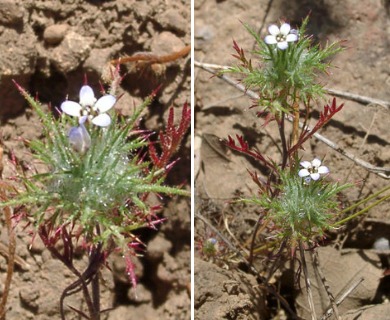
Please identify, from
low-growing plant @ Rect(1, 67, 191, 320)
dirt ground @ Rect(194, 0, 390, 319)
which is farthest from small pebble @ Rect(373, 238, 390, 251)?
low-growing plant @ Rect(1, 67, 191, 320)

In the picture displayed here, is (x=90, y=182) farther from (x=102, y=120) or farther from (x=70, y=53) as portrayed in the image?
(x=70, y=53)

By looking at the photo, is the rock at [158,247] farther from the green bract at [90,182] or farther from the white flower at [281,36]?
the white flower at [281,36]

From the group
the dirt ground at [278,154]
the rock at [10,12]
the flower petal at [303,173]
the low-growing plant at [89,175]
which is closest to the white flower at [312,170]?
the flower petal at [303,173]

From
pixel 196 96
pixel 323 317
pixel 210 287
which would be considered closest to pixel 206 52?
pixel 196 96

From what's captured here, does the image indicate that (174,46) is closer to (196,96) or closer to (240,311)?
(196,96)

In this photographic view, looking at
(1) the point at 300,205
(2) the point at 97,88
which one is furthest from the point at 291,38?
(2) the point at 97,88
